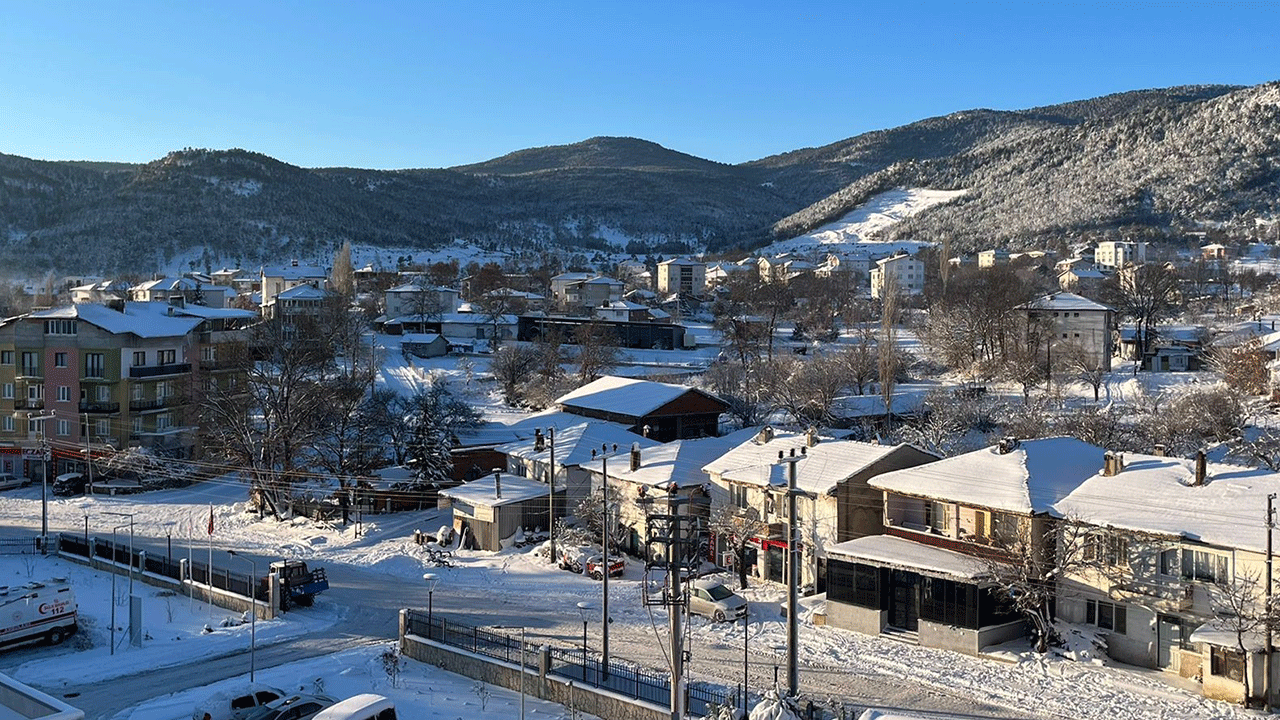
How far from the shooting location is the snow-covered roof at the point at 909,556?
21609 millimetres

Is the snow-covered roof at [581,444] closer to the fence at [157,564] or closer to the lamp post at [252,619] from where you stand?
the lamp post at [252,619]

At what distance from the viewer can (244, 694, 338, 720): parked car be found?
54.8 ft

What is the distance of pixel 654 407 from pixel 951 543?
19465 mm

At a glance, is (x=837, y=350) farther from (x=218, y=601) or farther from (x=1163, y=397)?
(x=218, y=601)

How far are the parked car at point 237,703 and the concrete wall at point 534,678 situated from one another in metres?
3.57

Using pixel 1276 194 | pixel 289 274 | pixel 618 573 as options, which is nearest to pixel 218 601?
pixel 618 573

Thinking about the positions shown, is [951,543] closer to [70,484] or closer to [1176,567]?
[1176,567]

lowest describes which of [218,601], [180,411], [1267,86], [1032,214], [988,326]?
[218,601]

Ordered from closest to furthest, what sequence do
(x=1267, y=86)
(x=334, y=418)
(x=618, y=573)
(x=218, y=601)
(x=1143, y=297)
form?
(x=218, y=601) < (x=618, y=573) < (x=334, y=418) < (x=1143, y=297) < (x=1267, y=86)

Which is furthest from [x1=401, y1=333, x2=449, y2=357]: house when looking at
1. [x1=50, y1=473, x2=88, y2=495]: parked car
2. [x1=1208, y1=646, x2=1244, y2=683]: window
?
[x1=1208, y1=646, x2=1244, y2=683]: window

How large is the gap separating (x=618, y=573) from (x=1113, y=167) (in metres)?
181

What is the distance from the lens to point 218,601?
2520cm

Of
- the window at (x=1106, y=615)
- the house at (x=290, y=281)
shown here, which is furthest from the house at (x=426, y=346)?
the window at (x=1106, y=615)

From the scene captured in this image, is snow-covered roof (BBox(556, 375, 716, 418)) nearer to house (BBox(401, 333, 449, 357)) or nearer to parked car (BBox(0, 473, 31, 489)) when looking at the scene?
parked car (BBox(0, 473, 31, 489))
